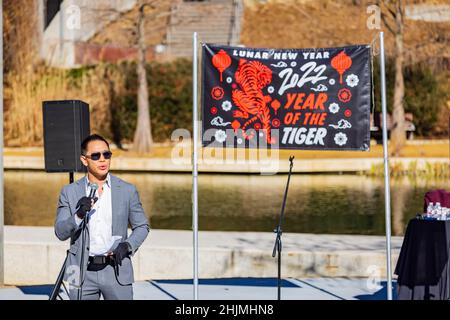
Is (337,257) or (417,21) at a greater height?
(417,21)

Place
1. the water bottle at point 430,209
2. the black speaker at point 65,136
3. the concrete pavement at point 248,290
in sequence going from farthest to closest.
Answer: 1. the concrete pavement at point 248,290
2. the black speaker at point 65,136
3. the water bottle at point 430,209

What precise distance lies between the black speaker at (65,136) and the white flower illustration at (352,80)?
102 inches

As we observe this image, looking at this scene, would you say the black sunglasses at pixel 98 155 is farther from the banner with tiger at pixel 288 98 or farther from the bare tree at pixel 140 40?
the bare tree at pixel 140 40

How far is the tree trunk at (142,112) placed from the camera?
30453 mm

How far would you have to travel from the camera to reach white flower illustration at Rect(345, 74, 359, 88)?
351 inches

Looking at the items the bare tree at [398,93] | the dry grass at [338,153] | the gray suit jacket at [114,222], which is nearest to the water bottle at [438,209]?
the gray suit jacket at [114,222]

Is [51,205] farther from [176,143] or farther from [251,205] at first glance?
[176,143]

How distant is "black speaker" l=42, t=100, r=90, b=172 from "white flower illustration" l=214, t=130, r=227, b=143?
138 centimetres

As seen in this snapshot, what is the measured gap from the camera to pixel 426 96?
33938 mm

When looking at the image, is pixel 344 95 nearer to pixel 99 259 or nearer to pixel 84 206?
pixel 99 259

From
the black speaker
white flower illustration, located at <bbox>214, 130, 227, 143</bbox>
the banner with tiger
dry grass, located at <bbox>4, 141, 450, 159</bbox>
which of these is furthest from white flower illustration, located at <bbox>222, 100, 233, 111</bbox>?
dry grass, located at <bbox>4, 141, 450, 159</bbox>

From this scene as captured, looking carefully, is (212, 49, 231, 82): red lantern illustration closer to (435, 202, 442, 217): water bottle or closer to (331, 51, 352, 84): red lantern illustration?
(331, 51, 352, 84): red lantern illustration
